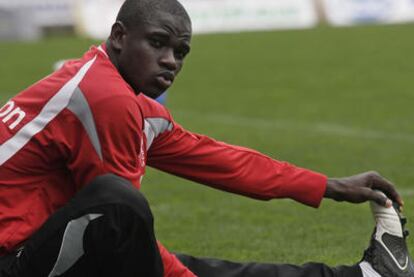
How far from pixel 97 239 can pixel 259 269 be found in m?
1.14

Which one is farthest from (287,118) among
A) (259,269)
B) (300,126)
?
(259,269)

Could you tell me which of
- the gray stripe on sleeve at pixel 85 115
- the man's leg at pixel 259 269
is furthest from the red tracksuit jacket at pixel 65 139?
→ the man's leg at pixel 259 269

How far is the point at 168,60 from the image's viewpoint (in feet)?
14.7

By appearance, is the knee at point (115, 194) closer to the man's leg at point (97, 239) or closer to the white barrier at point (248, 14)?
the man's leg at point (97, 239)

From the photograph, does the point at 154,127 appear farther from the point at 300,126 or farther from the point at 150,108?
the point at 300,126

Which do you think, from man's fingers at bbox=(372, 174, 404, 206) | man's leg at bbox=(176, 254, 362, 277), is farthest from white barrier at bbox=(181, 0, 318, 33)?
man's fingers at bbox=(372, 174, 404, 206)

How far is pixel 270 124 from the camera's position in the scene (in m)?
13.3

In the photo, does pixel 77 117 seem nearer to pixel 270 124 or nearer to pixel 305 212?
pixel 305 212

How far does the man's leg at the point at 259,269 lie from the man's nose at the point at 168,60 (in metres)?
1.04

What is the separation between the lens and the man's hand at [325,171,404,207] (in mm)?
4844

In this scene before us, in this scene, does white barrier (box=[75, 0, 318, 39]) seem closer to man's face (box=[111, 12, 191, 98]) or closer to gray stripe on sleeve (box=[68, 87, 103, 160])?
man's face (box=[111, 12, 191, 98])

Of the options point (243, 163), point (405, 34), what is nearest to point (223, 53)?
point (405, 34)

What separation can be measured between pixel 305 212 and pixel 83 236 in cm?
373

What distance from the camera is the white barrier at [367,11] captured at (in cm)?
2588
